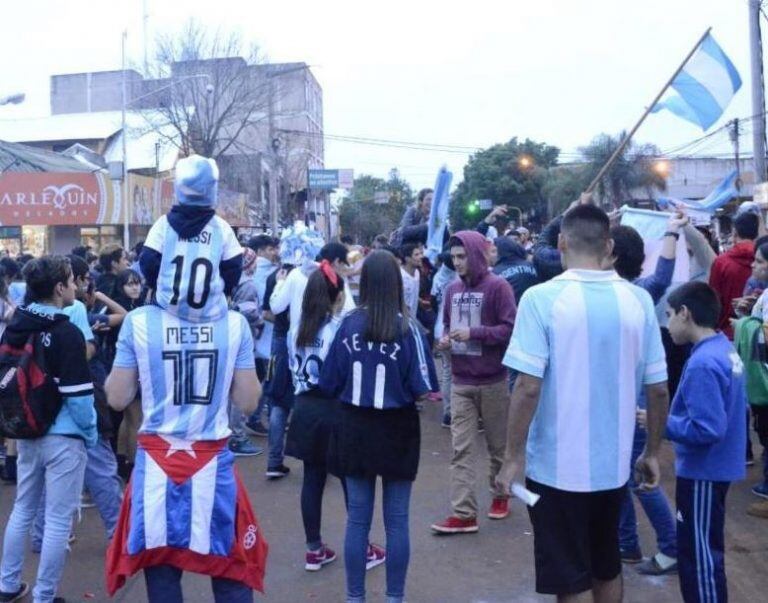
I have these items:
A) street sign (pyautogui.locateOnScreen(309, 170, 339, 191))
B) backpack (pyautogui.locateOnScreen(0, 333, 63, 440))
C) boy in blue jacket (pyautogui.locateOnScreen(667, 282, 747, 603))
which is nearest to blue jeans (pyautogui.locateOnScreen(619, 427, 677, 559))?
boy in blue jacket (pyautogui.locateOnScreen(667, 282, 747, 603))

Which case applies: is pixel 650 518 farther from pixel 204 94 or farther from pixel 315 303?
pixel 204 94

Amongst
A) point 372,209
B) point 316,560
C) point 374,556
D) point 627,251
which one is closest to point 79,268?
point 316,560

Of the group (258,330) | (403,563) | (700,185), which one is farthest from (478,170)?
(403,563)

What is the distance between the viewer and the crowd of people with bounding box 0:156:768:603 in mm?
3648

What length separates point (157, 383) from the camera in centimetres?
363

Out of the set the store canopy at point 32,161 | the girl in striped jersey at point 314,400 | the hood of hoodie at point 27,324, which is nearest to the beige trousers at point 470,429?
A: the girl in striped jersey at point 314,400

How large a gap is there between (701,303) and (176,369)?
264 cm

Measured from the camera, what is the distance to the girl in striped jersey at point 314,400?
544 centimetres

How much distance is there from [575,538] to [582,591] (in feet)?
0.71

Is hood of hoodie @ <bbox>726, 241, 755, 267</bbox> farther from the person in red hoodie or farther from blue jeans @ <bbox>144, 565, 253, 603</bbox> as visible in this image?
blue jeans @ <bbox>144, 565, 253, 603</bbox>

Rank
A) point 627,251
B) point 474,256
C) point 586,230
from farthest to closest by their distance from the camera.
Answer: point 474,256, point 627,251, point 586,230

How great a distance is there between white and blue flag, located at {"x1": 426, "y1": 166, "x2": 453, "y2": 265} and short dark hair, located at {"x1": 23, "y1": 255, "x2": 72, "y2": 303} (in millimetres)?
5476

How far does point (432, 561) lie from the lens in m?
5.84

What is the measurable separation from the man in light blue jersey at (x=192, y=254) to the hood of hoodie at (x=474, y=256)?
299cm
